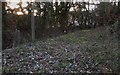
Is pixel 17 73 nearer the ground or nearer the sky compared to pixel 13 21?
nearer the ground

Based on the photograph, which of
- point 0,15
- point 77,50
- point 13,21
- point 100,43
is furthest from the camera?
point 13,21

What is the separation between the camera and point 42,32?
5363 mm

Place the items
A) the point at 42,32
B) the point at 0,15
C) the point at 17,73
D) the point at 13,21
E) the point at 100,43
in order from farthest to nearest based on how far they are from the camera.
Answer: the point at 42,32
the point at 13,21
the point at 0,15
the point at 100,43
the point at 17,73

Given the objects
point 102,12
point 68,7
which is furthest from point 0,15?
point 102,12

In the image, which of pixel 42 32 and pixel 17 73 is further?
pixel 42 32

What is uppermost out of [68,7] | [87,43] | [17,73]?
[68,7]

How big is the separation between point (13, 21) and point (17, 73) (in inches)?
81.5

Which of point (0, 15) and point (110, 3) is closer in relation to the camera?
point (0, 15)

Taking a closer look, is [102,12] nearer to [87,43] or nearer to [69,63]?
[87,43]

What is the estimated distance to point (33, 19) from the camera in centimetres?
523

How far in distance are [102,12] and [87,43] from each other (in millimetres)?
1714

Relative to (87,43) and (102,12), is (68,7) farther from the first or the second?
(87,43)

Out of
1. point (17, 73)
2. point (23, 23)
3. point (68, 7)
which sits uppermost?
point (68, 7)

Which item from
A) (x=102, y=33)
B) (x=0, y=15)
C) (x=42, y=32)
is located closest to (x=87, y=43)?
(x=102, y=33)
